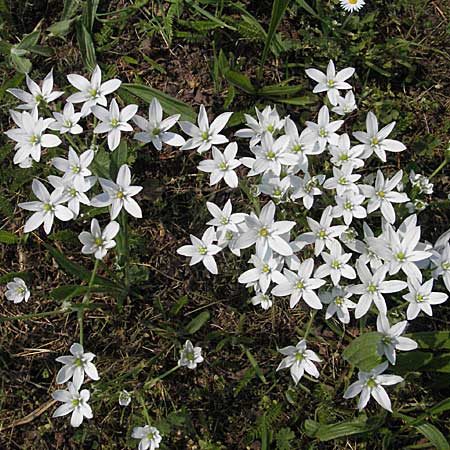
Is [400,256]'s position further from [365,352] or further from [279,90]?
[279,90]

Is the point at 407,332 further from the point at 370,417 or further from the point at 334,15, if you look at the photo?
the point at 334,15

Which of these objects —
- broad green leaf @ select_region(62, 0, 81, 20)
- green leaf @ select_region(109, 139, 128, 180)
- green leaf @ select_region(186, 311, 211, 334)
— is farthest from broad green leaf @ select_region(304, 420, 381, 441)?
broad green leaf @ select_region(62, 0, 81, 20)

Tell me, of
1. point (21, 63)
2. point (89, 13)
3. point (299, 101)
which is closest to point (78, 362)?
point (21, 63)

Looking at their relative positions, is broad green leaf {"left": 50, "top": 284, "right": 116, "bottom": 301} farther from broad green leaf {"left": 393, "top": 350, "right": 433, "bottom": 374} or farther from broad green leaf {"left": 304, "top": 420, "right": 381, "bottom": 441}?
broad green leaf {"left": 393, "top": 350, "right": 433, "bottom": 374}

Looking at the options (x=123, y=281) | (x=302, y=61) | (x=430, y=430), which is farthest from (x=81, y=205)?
(x=430, y=430)

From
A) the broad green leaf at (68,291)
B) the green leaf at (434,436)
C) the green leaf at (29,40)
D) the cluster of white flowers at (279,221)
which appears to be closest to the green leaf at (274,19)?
the cluster of white flowers at (279,221)
